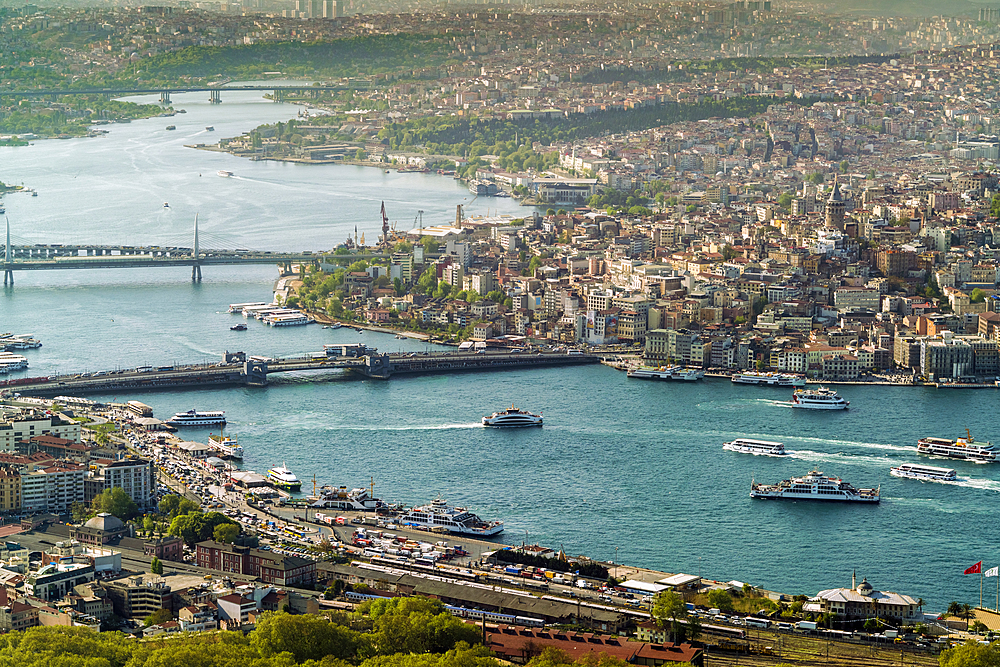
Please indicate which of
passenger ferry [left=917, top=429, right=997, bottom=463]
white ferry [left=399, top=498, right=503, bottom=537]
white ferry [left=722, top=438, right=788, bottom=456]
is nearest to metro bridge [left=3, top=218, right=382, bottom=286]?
white ferry [left=722, top=438, right=788, bottom=456]

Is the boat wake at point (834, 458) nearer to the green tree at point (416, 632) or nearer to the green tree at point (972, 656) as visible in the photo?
the green tree at point (972, 656)

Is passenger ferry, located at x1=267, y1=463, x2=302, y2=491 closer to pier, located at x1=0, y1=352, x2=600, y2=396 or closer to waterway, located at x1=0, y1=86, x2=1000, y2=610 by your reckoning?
waterway, located at x1=0, y1=86, x2=1000, y2=610

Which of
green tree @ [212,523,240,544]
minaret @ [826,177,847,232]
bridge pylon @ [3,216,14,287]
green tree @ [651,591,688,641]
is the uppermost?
minaret @ [826,177,847,232]

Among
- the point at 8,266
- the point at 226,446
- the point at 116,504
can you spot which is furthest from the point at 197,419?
the point at 8,266

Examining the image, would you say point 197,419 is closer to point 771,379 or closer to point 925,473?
point 771,379

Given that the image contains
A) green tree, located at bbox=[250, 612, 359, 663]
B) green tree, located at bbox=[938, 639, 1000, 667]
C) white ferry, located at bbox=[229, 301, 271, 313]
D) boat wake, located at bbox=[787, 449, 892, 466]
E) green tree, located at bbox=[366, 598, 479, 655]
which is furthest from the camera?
white ferry, located at bbox=[229, 301, 271, 313]

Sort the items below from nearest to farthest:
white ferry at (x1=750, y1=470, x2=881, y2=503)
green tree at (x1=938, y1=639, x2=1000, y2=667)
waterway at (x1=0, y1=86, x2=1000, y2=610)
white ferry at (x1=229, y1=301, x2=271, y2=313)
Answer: green tree at (x1=938, y1=639, x2=1000, y2=667), waterway at (x1=0, y1=86, x2=1000, y2=610), white ferry at (x1=750, y1=470, x2=881, y2=503), white ferry at (x1=229, y1=301, x2=271, y2=313)
